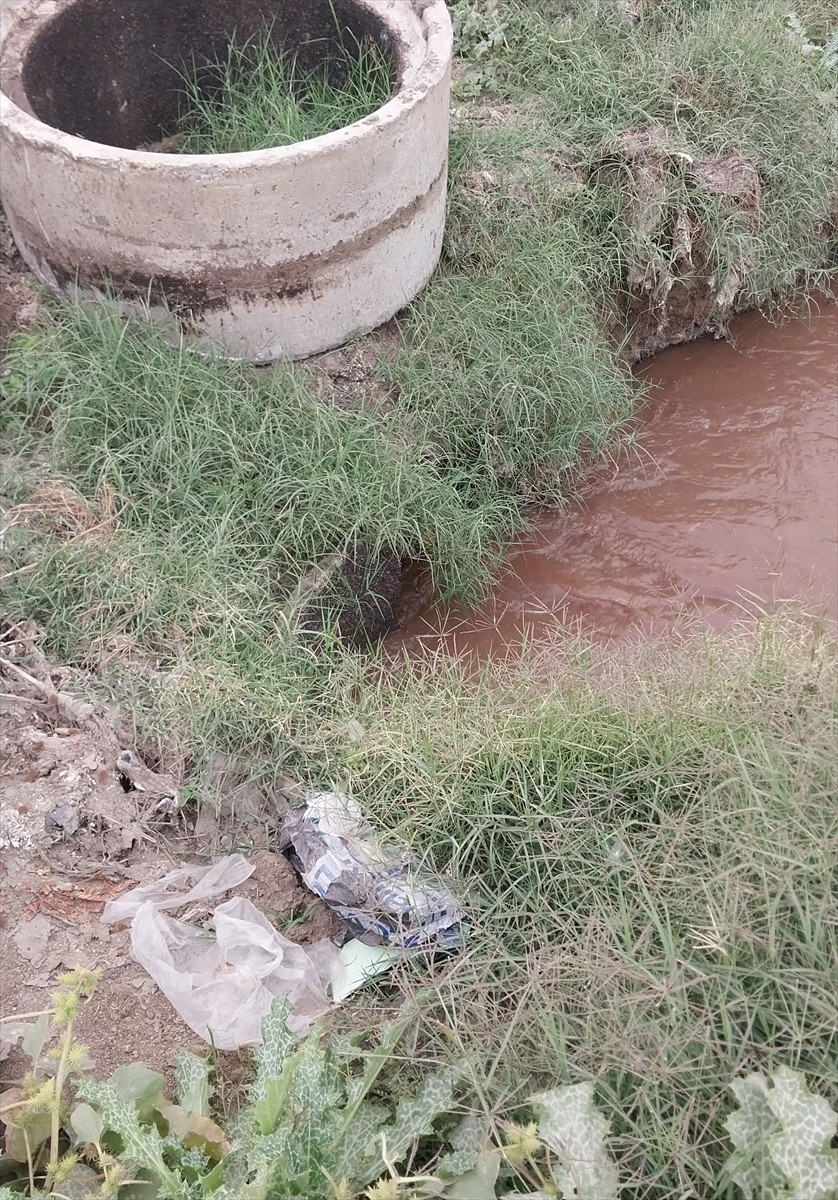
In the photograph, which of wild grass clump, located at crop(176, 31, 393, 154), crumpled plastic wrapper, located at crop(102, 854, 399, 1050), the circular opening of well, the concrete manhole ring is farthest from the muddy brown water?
the circular opening of well

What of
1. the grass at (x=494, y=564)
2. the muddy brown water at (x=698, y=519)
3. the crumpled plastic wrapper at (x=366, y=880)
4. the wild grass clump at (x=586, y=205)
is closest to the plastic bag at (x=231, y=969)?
the crumpled plastic wrapper at (x=366, y=880)

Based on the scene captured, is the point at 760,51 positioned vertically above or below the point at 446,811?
above

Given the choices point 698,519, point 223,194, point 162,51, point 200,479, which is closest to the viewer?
point 223,194

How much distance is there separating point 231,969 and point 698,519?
258 centimetres

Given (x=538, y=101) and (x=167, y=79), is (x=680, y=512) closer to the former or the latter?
(x=538, y=101)

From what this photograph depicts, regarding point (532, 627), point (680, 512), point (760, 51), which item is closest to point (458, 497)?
point (532, 627)

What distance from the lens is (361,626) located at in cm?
327

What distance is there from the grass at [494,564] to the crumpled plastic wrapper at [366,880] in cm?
6

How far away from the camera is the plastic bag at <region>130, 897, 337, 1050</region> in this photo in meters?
2.02

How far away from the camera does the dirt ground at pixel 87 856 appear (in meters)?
2.05

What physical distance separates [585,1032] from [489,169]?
3.52 m

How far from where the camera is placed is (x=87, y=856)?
93.0 inches

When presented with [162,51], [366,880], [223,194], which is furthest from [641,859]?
[162,51]

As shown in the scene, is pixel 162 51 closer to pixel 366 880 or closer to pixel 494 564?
pixel 494 564
